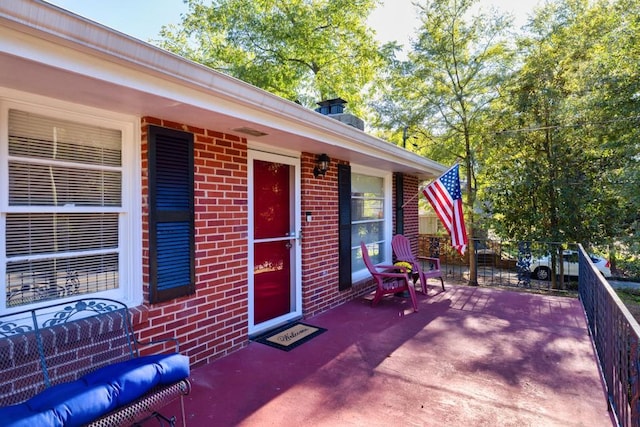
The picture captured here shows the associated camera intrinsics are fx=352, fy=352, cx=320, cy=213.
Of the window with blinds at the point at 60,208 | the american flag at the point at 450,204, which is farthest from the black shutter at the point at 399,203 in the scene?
the window with blinds at the point at 60,208

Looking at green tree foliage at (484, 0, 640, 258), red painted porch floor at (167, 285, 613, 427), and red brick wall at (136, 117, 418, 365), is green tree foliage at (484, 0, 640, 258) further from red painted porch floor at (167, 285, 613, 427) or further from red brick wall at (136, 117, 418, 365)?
red brick wall at (136, 117, 418, 365)

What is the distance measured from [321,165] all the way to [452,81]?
207 inches

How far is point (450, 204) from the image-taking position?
5.16 m

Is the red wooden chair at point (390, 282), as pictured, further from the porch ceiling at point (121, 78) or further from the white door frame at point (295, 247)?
the porch ceiling at point (121, 78)

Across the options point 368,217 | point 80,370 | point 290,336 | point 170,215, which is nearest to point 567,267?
point 368,217

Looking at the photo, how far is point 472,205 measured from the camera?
8.52 metres

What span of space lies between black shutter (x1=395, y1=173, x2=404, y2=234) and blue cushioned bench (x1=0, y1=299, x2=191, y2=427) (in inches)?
195

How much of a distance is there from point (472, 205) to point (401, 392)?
681 cm

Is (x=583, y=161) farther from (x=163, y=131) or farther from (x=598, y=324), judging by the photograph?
(x=163, y=131)

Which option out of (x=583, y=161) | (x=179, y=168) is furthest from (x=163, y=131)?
(x=583, y=161)

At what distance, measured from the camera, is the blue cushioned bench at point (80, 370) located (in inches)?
64.9

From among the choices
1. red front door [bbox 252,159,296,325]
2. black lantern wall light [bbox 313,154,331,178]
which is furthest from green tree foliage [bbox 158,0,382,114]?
red front door [bbox 252,159,296,325]

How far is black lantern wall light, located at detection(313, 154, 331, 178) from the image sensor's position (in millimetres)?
4430

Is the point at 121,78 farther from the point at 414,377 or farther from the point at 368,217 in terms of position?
the point at 368,217
